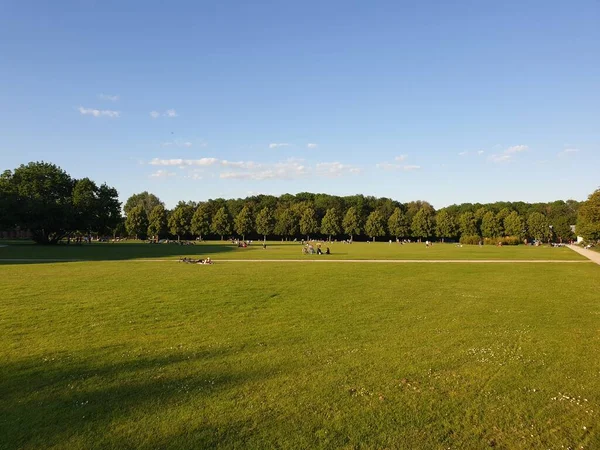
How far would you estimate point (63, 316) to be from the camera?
1212cm

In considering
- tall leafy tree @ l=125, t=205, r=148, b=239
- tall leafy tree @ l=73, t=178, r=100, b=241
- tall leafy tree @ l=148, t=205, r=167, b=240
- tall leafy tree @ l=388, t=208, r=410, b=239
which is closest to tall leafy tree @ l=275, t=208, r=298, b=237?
tall leafy tree @ l=388, t=208, r=410, b=239

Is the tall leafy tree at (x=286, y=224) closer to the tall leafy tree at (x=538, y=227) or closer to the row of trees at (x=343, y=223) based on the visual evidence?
the row of trees at (x=343, y=223)

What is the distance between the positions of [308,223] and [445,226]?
122ft

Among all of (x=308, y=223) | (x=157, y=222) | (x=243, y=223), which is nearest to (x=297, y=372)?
(x=243, y=223)

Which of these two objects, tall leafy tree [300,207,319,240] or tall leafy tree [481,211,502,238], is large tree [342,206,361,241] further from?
tall leafy tree [481,211,502,238]

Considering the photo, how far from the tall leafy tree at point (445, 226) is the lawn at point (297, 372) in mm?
106569

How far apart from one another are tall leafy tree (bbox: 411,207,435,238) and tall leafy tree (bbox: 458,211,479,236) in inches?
296

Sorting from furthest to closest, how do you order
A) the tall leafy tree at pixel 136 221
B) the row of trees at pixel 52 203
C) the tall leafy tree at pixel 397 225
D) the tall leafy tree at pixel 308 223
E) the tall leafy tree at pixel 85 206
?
1. the tall leafy tree at pixel 308 223
2. the tall leafy tree at pixel 397 225
3. the tall leafy tree at pixel 136 221
4. the tall leafy tree at pixel 85 206
5. the row of trees at pixel 52 203

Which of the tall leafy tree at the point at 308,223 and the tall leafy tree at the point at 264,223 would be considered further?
the tall leafy tree at the point at 308,223

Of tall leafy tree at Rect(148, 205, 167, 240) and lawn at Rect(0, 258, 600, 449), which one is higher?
tall leafy tree at Rect(148, 205, 167, 240)

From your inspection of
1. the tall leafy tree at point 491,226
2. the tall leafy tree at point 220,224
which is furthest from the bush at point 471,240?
the tall leafy tree at point 220,224

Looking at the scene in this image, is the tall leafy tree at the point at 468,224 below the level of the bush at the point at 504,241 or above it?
above

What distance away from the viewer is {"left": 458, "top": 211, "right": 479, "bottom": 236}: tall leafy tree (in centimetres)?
11556

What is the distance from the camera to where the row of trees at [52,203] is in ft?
212
